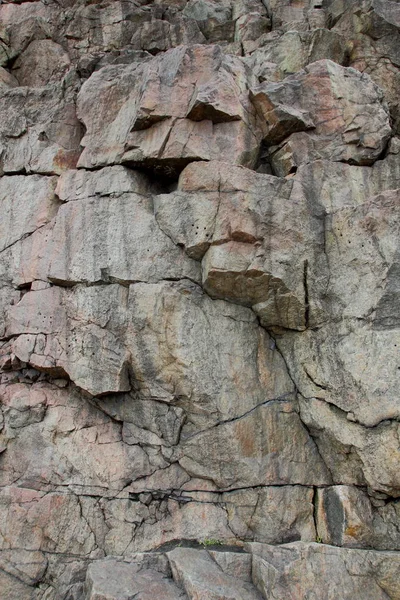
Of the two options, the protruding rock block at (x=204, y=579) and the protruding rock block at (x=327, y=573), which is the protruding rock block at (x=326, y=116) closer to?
the protruding rock block at (x=327, y=573)

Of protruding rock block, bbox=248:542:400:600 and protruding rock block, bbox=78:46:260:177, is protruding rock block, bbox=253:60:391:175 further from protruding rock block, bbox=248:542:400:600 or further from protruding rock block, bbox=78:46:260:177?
protruding rock block, bbox=248:542:400:600

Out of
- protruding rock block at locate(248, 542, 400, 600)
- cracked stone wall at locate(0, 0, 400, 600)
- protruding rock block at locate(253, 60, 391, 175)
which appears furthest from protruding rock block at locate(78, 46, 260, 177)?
protruding rock block at locate(248, 542, 400, 600)

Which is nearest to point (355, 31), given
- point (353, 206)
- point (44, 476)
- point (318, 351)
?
point (353, 206)

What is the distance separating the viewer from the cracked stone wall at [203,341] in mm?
9609

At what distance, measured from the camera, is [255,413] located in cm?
1067

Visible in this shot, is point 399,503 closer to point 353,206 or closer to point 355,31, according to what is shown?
point 353,206

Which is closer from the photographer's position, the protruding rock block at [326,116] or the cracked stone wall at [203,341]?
the cracked stone wall at [203,341]

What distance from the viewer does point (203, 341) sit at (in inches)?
430

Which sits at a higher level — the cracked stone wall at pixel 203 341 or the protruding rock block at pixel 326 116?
the protruding rock block at pixel 326 116

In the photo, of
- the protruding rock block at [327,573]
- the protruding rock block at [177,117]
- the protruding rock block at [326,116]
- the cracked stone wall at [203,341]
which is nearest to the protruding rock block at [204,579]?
the cracked stone wall at [203,341]

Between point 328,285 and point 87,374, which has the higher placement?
point 328,285

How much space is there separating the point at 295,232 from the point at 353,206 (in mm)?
1329

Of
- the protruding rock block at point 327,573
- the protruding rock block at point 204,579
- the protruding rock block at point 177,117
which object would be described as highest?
the protruding rock block at point 177,117

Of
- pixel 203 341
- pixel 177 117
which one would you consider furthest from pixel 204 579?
pixel 177 117
